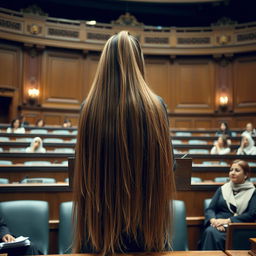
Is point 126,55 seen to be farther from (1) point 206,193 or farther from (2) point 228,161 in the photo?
(2) point 228,161

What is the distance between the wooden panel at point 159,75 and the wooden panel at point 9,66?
4.15 meters

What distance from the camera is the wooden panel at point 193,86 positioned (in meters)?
10.2

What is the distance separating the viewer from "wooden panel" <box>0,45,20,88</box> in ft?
30.0

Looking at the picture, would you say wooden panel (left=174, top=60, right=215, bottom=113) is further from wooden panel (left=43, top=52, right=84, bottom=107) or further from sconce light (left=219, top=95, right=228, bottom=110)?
wooden panel (left=43, top=52, right=84, bottom=107)

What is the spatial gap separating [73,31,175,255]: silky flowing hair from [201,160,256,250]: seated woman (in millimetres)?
1569

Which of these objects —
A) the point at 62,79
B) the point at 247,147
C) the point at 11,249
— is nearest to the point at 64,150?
the point at 247,147

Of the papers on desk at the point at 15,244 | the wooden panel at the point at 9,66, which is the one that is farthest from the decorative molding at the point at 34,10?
the papers on desk at the point at 15,244

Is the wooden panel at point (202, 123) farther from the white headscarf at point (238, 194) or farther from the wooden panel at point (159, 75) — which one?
the white headscarf at point (238, 194)

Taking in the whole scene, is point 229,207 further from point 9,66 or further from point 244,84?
point 9,66

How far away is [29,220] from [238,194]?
5.56 feet

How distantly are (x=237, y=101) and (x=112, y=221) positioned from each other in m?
9.76

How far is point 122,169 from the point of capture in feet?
2.93

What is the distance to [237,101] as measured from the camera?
32.5 ft

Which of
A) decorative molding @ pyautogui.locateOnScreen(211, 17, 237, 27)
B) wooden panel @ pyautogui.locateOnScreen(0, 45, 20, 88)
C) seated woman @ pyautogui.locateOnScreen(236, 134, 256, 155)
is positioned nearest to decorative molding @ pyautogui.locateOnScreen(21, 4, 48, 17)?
wooden panel @ pyautogui.locateOnScreen(0, 45, 20, 88)
